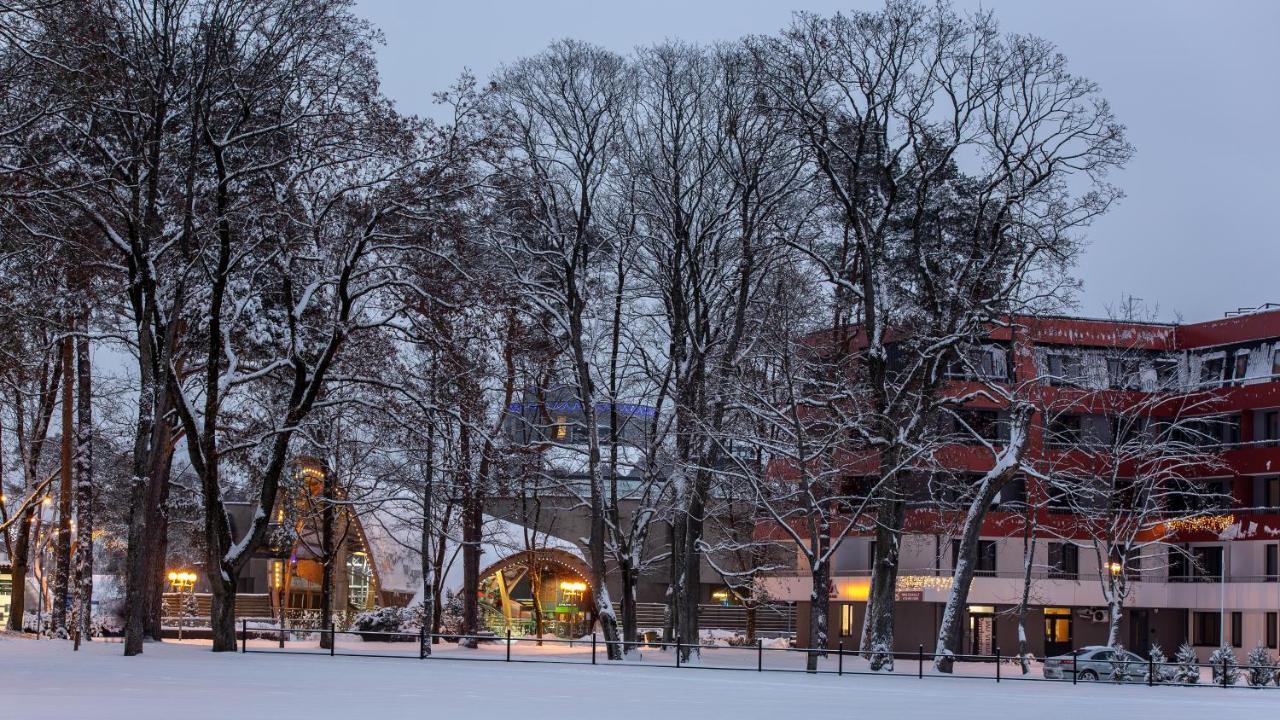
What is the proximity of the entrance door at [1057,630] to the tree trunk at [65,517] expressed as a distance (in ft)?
141

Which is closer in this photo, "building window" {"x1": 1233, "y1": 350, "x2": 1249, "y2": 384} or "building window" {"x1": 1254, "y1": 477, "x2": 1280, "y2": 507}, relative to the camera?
"building window" {"x1": 1254, "y1": 477, "x2": 1280, "y2": 507}

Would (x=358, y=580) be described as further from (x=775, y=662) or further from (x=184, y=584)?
(x=775, y=662)

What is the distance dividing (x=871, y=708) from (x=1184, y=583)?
48850 mm

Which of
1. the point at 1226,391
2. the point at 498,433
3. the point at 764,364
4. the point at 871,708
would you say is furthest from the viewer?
the point at 1226,391

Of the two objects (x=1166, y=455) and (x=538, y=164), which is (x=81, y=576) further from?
(x=1166, y=455)

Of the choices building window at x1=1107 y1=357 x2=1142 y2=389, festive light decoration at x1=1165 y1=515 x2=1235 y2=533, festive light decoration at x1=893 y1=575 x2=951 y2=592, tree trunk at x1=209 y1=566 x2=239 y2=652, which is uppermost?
building window at x1=1107 y1=357 x2=1142 y2=389

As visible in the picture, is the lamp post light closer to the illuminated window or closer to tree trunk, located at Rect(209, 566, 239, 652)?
the illuminated window

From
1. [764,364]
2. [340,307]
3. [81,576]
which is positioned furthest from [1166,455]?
[81,576]

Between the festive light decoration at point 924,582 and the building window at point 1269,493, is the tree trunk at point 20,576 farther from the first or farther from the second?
the building window at point 1269,493

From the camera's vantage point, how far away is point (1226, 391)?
66.8 metres

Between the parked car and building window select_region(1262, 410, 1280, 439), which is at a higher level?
building window select_region(1262, 410, 1280, 439)

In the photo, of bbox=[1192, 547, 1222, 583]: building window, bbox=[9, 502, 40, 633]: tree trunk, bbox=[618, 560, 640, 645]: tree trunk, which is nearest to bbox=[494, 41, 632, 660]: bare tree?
bbox=[618, 560, 640, 645]: tree trunk

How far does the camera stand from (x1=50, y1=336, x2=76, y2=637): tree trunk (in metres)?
40.9

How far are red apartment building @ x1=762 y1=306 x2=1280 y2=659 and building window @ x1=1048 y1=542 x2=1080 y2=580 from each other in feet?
0.23
